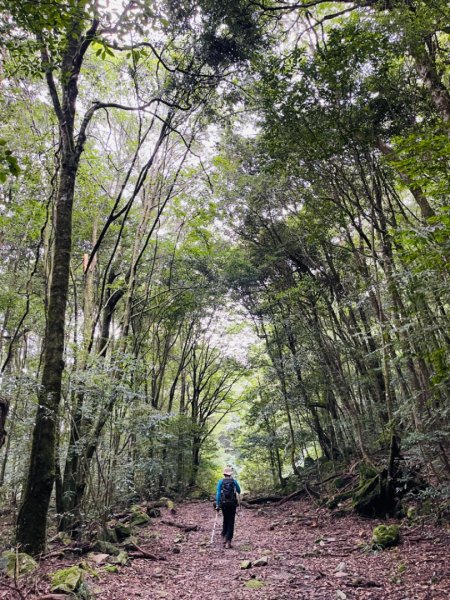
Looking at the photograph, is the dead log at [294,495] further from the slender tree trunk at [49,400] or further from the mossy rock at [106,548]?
the slender tree trunk at [49,400]

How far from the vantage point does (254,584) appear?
4.94 m

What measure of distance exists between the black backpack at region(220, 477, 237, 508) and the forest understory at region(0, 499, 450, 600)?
81 centimetres

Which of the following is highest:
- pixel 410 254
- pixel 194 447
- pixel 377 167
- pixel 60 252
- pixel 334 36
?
pixel 334 36

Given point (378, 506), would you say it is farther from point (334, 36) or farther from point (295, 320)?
point (334, 36)

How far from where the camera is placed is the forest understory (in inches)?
171

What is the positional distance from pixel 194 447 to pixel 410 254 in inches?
631

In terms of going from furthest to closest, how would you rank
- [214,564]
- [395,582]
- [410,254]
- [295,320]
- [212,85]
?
[295,320] → [212,85] → [214,564] → [395,582] → [410,254]

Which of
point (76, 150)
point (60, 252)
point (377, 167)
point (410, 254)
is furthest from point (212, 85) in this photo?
point (410, 254)

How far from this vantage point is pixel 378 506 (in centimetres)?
765

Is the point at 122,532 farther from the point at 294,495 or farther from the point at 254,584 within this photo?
the point at 294,495

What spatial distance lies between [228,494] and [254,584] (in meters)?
A: 2.65

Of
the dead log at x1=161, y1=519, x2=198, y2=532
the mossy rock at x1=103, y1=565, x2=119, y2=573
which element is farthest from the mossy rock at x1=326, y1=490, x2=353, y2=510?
the mossy rock at x1=103, y1=565, x2=119, y2=573

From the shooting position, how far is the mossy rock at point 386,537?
5871mm

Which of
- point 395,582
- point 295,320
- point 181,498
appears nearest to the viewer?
point 395,582
